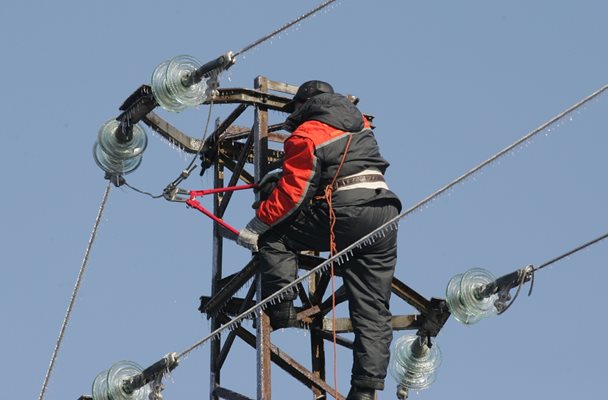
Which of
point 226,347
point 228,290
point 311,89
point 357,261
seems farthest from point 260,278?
point 311,89

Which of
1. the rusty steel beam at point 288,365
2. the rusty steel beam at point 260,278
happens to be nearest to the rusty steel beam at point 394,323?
the rusty steel beam at point 288,365

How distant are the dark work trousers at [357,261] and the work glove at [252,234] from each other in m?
0.05

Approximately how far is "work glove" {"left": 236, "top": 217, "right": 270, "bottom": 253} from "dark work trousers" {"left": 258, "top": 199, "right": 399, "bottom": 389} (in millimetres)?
53

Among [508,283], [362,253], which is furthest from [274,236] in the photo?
[508,283]

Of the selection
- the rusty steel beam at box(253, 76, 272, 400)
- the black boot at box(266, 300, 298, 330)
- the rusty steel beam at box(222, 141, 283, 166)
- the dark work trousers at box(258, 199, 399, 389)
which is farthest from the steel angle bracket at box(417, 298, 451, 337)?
the rusty steel beam at box(222, 141, 283, 166)

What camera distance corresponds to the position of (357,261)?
2083 cm

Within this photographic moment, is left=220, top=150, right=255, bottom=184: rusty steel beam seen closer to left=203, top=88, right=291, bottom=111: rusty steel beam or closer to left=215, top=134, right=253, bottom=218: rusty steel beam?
left=215, top=134, right=253, bottom=218: rusty steel beam

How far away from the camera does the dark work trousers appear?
20.7 meters

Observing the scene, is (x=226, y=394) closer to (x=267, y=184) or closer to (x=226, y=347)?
(x=226, y=347)

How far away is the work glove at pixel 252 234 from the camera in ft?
68.4

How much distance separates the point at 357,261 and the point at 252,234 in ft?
3.02

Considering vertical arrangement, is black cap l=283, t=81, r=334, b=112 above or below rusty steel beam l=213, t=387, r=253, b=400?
above

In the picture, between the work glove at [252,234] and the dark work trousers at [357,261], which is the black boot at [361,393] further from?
the work glove at [252,234]

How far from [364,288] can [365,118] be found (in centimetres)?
173
